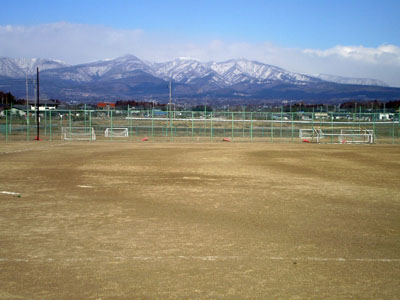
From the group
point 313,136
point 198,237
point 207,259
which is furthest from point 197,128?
point 207,259

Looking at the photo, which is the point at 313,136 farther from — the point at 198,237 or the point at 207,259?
the point at 207,259

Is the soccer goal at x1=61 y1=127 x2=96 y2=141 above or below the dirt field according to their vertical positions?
above

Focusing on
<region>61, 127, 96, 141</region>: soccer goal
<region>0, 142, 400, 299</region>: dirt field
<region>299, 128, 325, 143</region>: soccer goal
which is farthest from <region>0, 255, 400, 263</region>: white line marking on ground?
<region>61, 127, 96, 141</region>: soccer goal

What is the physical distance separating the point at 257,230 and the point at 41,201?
5.72 m

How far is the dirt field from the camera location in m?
5.64

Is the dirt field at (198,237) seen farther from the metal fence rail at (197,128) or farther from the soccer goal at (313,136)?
the metal fence rail at (197,128)

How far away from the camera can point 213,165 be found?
19750 millimetres

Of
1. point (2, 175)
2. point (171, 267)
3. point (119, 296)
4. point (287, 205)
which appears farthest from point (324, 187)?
point (2, 175)

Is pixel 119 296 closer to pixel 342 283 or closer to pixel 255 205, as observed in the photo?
pixel 342 283

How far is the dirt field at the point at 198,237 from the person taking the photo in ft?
18.5

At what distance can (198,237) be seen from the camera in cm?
796

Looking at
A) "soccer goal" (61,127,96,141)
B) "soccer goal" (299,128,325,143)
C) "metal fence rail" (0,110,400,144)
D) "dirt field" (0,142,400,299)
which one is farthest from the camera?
"metal fence rail" (0,110,400,144)

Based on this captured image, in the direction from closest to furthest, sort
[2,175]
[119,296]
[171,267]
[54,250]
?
1. [119,296]
2. [171,267]
3. [54,250]
4. [2,175]

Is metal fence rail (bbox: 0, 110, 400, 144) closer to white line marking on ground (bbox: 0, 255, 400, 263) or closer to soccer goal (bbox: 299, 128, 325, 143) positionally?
soccer goal (bbox: 299, 128, 325, 143)
